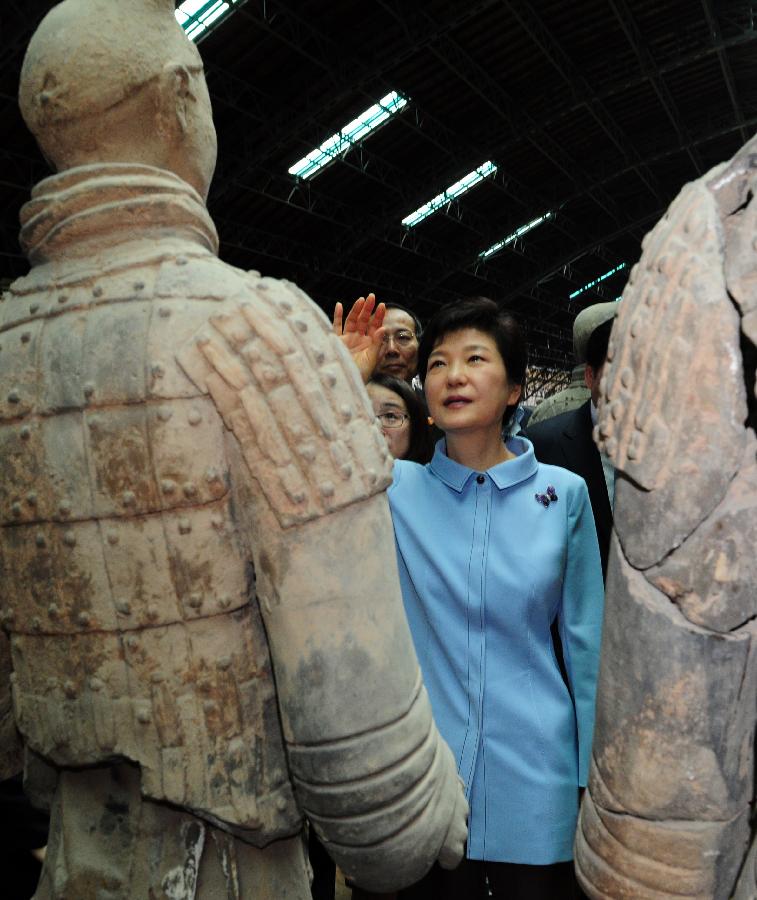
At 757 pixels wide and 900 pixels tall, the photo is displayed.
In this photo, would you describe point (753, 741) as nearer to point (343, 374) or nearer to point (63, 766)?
point (343, 374)

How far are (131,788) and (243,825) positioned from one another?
24 cm

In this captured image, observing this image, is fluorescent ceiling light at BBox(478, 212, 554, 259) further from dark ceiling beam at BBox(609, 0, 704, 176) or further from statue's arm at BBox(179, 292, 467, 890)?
statue's arm at BBox(179, 292, 467, 890)

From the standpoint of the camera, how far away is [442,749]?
4.76ft

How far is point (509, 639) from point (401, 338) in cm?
213

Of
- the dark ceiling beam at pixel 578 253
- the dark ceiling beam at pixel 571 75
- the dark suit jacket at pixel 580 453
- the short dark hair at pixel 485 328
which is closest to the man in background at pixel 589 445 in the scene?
the dark suit jacket at pixel 580 453

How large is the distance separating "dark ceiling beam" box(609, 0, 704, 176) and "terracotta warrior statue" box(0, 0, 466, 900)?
455 inches

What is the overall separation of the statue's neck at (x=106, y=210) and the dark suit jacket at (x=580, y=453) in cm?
204

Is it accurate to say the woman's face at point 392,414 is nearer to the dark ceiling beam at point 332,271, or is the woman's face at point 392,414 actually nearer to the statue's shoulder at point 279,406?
the statue's shoulder at point 279,406

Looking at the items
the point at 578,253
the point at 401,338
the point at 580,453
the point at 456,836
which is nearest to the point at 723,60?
the point at 578,253

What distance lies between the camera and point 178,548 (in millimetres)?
1342

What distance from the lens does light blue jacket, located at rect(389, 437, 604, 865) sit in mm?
1974

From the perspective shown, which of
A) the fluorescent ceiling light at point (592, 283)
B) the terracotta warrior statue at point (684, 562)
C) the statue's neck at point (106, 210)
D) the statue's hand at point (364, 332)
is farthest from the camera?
the fluorescent ceiling light at point (592, 283)

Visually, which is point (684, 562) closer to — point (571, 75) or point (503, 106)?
point (503, 106)

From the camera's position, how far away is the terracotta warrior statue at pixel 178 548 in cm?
133
